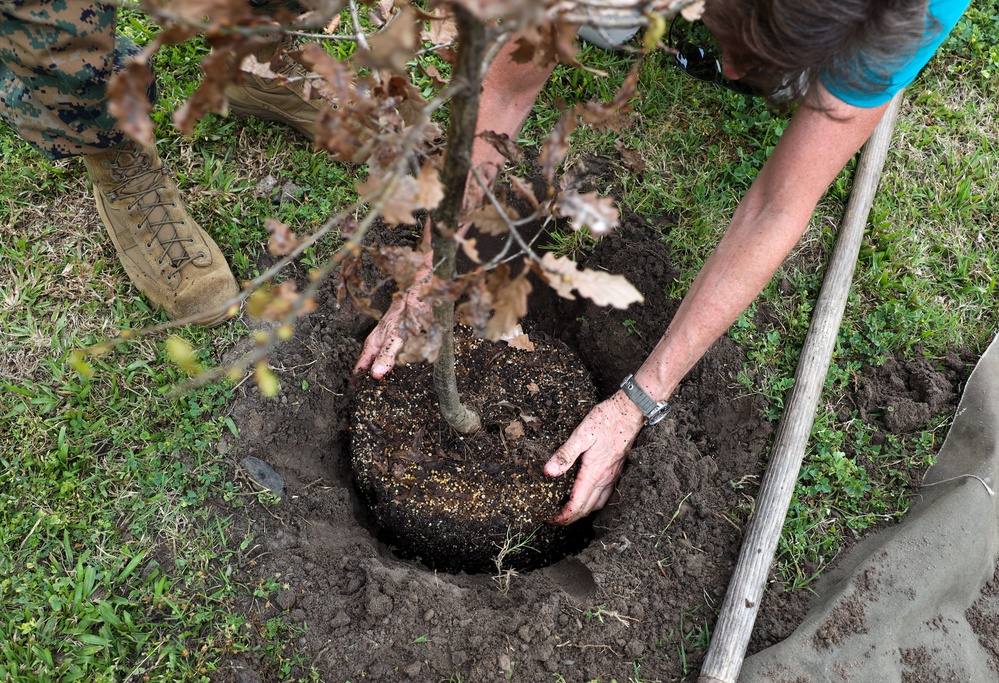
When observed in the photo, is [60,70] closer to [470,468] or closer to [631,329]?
[470,468]

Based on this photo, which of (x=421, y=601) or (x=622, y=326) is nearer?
(x=421, y=601)

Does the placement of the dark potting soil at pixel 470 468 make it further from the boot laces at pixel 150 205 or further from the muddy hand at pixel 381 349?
the boot laces at pixel 150 205

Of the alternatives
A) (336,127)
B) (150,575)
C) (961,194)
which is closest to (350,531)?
(150,575)

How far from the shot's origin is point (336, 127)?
3.42 feet

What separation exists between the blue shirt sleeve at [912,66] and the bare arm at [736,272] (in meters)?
0.03

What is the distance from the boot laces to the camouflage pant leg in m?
0.17

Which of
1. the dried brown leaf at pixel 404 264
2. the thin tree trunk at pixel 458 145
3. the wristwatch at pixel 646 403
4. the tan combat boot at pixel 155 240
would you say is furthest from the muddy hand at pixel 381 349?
the dried brown leaf at pixel 404 264

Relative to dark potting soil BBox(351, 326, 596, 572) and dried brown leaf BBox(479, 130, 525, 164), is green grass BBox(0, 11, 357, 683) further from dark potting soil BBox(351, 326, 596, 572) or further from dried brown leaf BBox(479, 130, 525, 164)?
dried brown leaf BBox(479, 130, 525, 164)

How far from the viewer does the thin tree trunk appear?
1.02m

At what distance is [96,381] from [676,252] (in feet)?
6.98

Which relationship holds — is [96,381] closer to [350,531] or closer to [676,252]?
[350,531]

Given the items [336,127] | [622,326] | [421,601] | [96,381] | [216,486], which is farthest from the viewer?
[622,326]

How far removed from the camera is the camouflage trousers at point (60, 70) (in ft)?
6.00

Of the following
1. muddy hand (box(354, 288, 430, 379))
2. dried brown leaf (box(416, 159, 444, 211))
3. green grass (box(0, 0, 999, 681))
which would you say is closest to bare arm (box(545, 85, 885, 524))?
green grass (box(0, 0, 999, 681))
